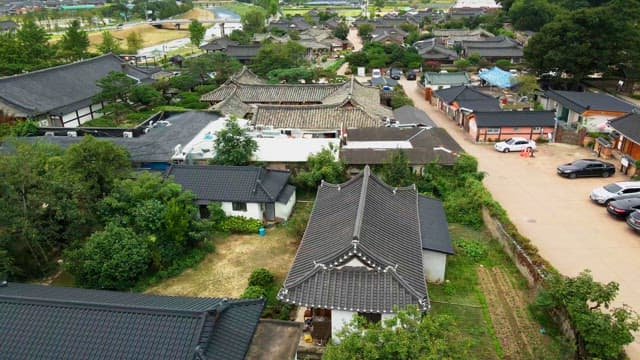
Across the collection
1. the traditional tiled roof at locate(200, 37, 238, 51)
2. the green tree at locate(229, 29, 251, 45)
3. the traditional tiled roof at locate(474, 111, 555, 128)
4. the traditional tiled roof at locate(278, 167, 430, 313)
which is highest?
the green tree at locate(229, 29, 251, 45)

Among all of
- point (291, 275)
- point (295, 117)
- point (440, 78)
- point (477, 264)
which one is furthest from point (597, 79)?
point (291, 275)

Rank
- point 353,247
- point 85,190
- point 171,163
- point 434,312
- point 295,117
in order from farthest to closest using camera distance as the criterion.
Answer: point 295,117 → point 171,163 → point 85,190 → point 434,312 → point 353,247

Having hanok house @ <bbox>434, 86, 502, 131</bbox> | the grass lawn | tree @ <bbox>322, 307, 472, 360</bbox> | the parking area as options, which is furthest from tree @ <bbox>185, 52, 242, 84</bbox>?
tree @ <bbox>322, 307, 472, 360</bbox>

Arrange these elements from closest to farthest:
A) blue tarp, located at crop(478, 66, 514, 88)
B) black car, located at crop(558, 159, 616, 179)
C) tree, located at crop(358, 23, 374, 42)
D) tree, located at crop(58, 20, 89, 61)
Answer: black car, located at crop(558, 159, 616, 179), blue tarp, located at crop(478, 66, 514, 88), tree, located at crop(58, 20, 89, 61), tree, located at crop(358, 23, 374, 42)

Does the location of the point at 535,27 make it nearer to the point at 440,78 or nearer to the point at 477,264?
the point at 440,78

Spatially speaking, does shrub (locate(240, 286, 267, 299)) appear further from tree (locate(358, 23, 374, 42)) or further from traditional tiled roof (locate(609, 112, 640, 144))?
tree (locate(358, 23, 374, 42))

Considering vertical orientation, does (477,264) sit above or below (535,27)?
below
